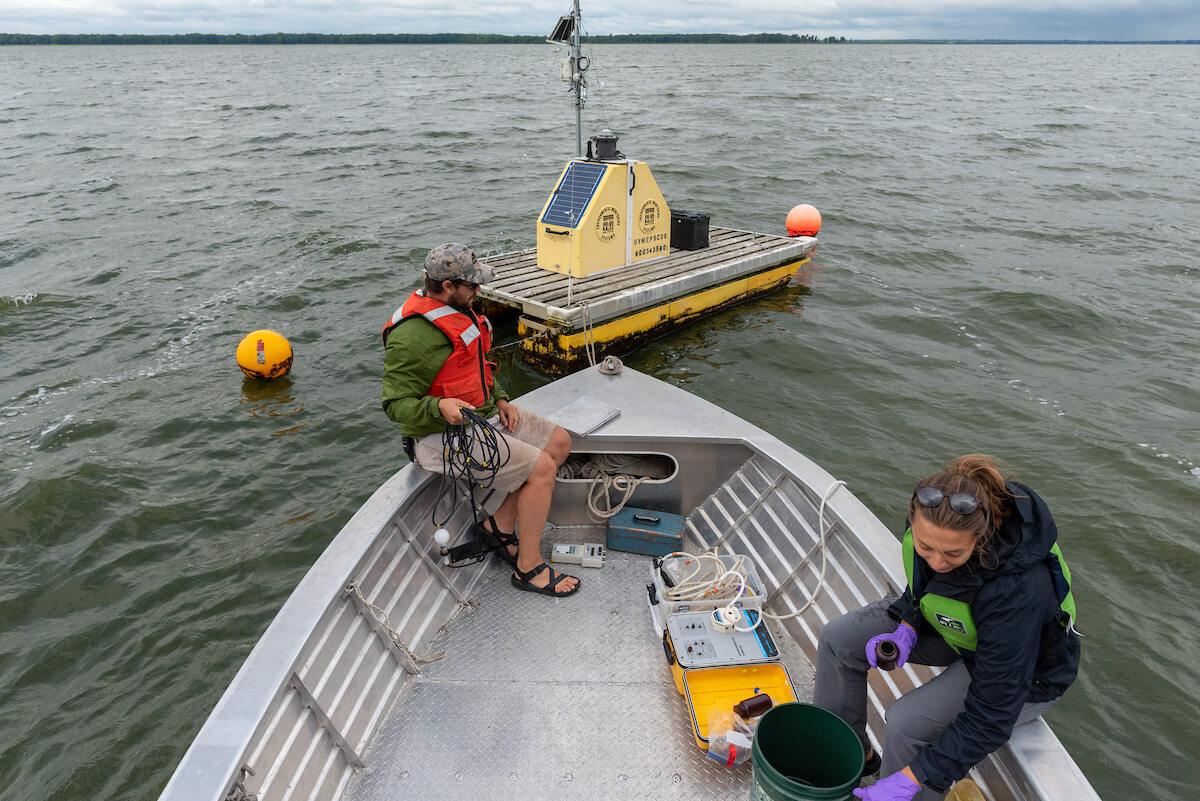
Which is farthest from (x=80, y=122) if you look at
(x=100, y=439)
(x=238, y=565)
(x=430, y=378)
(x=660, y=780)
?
A: (x=660, y=780)

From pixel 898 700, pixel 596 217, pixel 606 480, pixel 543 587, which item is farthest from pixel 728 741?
pixel 596 217

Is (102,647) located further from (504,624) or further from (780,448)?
(780,448)

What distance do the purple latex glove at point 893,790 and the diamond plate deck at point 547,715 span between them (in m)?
0.81

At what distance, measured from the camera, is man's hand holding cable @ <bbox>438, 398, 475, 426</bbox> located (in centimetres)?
359

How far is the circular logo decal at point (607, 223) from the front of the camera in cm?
916

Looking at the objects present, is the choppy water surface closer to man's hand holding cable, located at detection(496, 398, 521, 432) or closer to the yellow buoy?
the yellow buoy

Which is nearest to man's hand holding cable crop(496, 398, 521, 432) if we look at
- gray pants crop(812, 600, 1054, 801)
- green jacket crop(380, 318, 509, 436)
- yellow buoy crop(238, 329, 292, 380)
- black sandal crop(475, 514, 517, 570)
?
green jacket crop(380, 318, 509, 436)

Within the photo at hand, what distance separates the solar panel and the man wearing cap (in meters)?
5.35

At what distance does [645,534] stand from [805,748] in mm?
1851

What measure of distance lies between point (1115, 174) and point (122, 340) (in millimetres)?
25413

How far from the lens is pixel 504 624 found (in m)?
3.92

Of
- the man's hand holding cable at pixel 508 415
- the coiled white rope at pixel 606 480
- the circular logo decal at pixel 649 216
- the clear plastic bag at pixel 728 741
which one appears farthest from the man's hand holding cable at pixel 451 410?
the circular logo decal at pixel 649 216

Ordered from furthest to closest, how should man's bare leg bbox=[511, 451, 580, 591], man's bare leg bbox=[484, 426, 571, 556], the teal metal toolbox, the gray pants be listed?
1. the teal metal toolbox
2. man's bare leg bbox=[484, 426, 571, 556]
3. man's bare leg bbox=[511, 451, 580, 591]
4. the gray pants

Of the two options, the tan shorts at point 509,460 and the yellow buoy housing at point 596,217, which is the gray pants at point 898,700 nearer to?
the tan shorts at point 509,460
